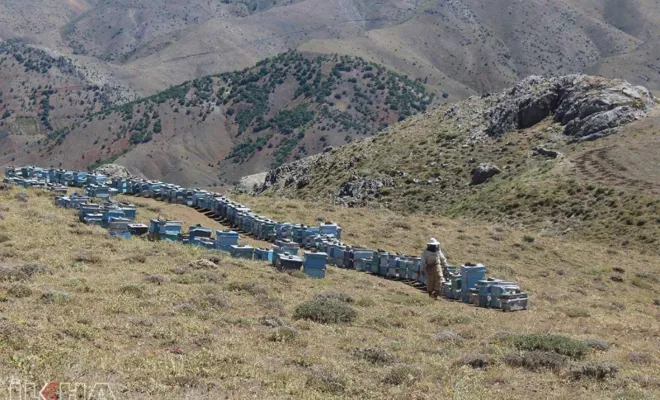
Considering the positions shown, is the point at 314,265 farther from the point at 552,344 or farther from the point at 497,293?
the point at 552,344

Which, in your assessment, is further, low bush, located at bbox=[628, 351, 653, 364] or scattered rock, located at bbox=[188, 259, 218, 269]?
scattered rock, located at bbox=[188, 259, 218, 269]

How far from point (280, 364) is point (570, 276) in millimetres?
24417

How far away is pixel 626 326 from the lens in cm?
2227

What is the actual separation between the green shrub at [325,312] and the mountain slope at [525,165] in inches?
1282

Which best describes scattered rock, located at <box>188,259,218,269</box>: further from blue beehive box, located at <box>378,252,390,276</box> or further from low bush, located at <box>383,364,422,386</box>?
low bush, located at <box>383,364,422,386</box>

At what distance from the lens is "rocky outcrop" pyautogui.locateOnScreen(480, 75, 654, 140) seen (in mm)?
70562

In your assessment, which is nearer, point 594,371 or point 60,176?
point 594,371

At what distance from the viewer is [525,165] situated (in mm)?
68688

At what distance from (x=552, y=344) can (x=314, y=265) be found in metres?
10.7

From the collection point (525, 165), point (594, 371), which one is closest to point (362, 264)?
point (594, 371)

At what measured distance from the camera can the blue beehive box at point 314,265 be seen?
→ 2655cm

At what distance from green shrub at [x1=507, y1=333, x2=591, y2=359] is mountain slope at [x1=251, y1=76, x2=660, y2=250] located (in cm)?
3181

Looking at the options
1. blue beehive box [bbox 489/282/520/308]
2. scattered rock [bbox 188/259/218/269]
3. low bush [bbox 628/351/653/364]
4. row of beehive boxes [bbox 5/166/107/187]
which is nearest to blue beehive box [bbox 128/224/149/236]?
scattered rock [bbox 188/259/218/269]

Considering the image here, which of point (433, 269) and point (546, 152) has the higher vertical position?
point (546, 152)
